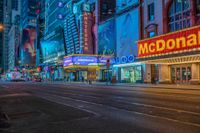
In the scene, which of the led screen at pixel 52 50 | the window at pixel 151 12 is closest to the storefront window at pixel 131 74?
the window at pixel 151 12

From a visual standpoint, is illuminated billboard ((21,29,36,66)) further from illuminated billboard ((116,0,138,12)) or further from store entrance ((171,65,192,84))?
store entrance ((171,65,192,84))

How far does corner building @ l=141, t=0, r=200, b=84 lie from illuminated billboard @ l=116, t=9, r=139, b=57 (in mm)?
2363

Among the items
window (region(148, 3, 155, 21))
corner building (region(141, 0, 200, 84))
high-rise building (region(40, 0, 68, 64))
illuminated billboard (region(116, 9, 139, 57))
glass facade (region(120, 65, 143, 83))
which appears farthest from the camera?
high-rise building (region(40, 0, 68, 64))

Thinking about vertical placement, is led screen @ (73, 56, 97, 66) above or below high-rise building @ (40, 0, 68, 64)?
below

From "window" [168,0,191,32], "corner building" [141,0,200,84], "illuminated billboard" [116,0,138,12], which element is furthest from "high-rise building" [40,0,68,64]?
"window" [168,0,191,32]

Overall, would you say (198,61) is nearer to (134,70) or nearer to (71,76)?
(134,70)

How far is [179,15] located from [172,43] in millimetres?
7949

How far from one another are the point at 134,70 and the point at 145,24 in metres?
9.26

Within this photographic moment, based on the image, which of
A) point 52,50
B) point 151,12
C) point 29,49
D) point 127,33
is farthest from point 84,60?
point 29,49

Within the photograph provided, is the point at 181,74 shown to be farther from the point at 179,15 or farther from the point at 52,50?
the point at 52,50

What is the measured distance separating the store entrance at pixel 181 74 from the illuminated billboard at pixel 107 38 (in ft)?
→ 67.5

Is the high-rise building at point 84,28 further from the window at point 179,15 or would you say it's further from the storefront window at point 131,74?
the window at point 179,15

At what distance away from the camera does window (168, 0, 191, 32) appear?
4049cm

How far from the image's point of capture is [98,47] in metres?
67.5
